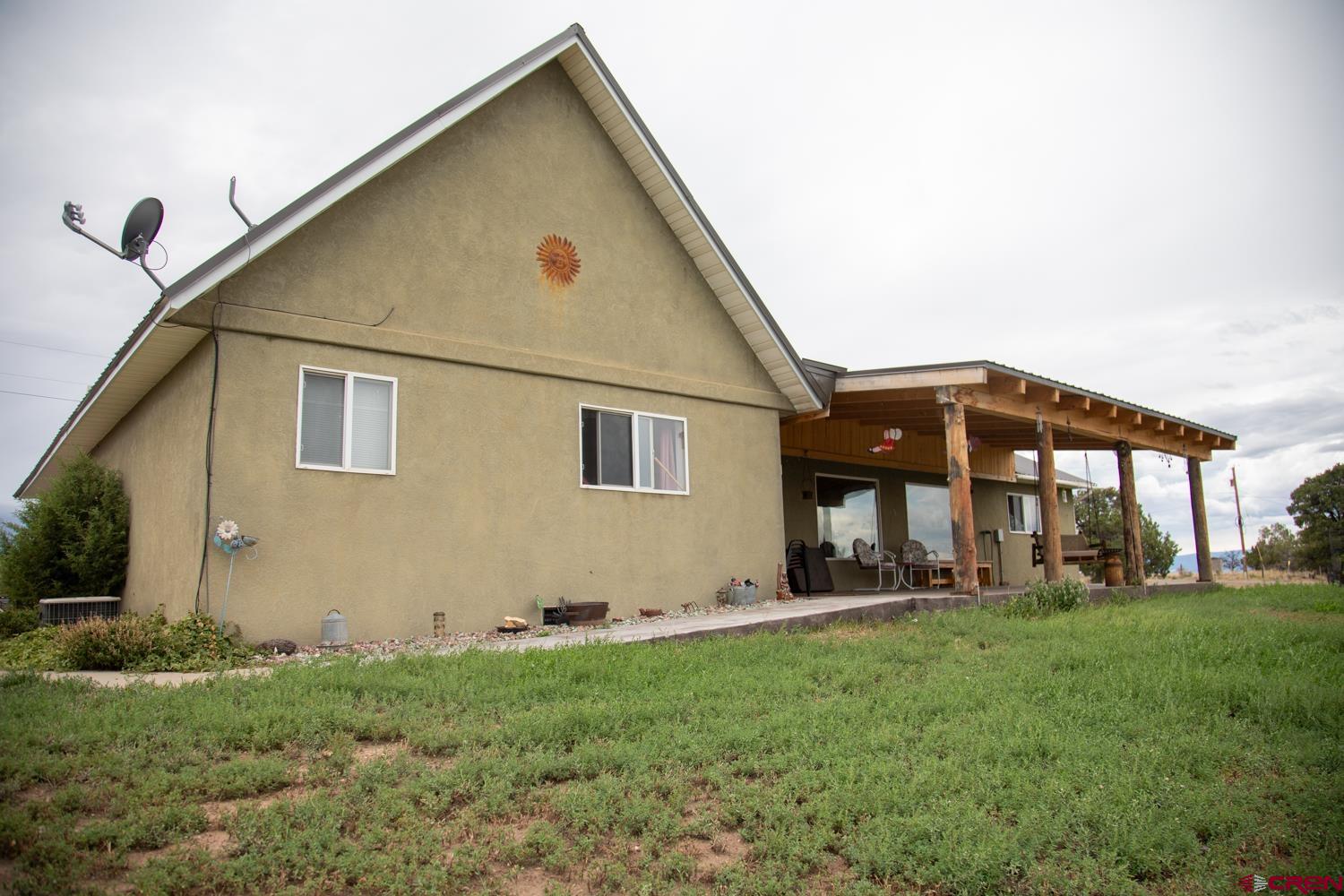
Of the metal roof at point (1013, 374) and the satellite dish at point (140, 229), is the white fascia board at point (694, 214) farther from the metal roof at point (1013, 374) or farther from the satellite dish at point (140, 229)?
the satellite dish at point (140, 229)

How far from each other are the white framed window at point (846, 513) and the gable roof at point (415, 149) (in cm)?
355

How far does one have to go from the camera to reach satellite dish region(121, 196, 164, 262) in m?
8.29

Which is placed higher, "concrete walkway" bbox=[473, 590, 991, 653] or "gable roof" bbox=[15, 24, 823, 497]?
"gable roof" bbox=[15, 24, 823, 497]

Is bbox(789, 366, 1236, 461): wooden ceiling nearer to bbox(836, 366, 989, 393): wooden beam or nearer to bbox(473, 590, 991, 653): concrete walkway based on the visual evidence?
bbox(836, 366, 989, 393): wooden beam

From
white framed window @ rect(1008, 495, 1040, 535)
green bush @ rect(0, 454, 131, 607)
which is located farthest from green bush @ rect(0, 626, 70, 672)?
white framed window @ rect(1008, 495, 1040, 535)

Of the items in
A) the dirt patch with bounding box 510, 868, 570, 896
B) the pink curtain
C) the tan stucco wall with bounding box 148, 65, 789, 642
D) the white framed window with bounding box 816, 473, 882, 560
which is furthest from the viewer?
the white framed window with bounding box 816, 473, 882, 560

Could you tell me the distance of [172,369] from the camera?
9.40 metres

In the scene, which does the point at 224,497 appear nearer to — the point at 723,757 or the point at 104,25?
the point at 104,25

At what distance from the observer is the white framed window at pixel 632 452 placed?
34.6 ft

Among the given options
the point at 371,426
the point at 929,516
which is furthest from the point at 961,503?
the point at 371,426

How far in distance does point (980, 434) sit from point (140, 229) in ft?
47.5

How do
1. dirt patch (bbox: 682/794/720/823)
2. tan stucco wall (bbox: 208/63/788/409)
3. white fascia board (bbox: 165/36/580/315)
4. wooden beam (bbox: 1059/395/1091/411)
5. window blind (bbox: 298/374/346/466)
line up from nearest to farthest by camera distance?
dirt patch (bbox: 682/794/720/823)
white fascia board (bbox: 165/36/580/315)
window blind (bbox: 298/374/346/466)
tan stucco wall (bbox: 208/63/788/409)
wooden beam (bbox: 1059/395/1091/411)

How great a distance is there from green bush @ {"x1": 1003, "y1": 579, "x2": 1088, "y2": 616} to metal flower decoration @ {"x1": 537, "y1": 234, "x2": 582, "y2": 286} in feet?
21.9

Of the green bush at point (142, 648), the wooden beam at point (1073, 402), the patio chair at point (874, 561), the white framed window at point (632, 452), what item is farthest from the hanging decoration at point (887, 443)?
the green bush at point (142, 648)
